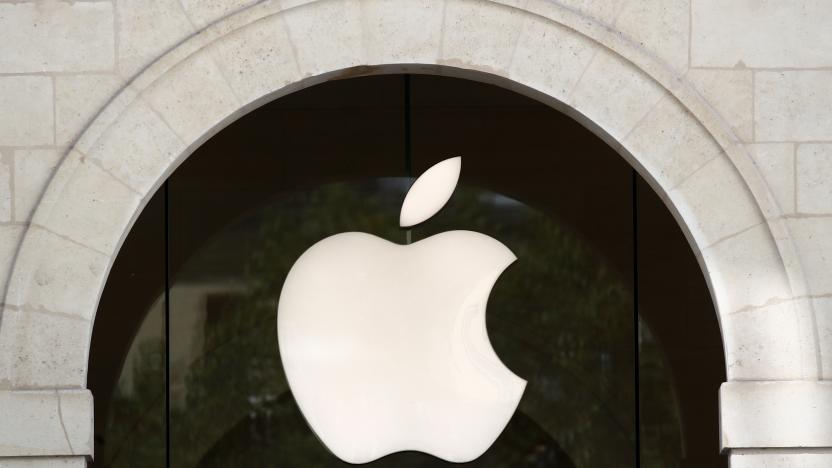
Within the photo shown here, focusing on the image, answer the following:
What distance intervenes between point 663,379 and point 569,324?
0.85m

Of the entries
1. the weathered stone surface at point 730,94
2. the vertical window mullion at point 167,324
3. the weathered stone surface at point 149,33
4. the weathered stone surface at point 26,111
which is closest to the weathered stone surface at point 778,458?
the weathered stone surface at point 730,94

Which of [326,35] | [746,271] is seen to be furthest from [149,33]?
[746,271]

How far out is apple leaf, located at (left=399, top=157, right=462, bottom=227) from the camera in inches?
376

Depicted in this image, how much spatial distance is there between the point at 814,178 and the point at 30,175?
509cm

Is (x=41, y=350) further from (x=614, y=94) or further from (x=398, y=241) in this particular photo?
(x=614, y=94)

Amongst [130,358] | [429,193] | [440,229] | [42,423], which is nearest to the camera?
[42,423]

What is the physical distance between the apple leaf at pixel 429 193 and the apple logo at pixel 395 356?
1.18 ft

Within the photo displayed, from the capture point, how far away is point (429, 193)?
9.59m

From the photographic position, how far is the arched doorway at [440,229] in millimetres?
9820

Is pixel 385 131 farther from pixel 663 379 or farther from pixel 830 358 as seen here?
pixel 830 358

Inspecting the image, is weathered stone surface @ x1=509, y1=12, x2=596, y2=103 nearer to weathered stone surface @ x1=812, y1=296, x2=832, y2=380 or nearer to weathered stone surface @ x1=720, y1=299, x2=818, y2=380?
weathered stone surface @ x1=720, y1=299, x2=818, y2=380

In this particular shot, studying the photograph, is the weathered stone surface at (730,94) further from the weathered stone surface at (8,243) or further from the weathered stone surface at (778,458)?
the weathered stone surface at (8,243)

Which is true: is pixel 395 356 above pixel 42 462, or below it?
above

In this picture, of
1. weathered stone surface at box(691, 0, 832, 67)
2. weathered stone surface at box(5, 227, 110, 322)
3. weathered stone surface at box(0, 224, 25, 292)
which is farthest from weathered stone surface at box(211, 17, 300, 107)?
weathered stone surface at box(691, 0, 832, 67)
